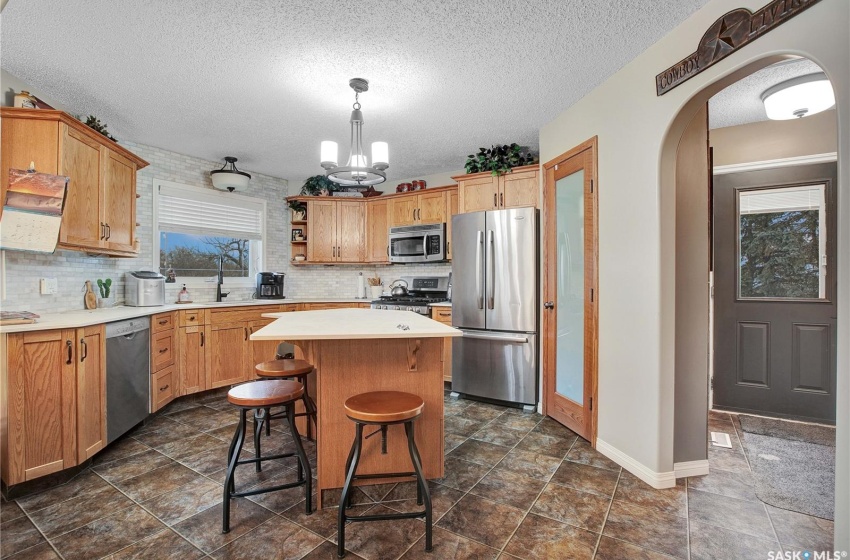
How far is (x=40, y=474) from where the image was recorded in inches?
82.3

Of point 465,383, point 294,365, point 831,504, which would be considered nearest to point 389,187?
point 465,383

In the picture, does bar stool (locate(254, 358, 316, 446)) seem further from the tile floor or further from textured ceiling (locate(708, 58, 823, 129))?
textured ceiling (locate(708, 58, 823, 129))

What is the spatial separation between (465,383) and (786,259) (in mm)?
2927

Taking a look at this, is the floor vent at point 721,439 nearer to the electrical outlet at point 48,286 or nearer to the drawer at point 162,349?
the drawer at point 162,349

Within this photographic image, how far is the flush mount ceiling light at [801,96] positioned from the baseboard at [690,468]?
7.71ft

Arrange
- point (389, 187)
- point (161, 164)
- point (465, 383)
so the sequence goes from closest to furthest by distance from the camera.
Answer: point (465, 383), point (161, 164), point (389, 187)

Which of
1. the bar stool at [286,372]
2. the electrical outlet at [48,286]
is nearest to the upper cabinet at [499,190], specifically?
the bar stool at [286,372]

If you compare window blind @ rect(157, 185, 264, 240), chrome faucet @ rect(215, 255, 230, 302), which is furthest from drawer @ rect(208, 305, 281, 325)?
window blind @ rect(157, 185, 264, 240)

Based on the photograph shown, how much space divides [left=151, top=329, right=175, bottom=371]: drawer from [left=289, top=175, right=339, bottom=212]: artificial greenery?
2.27 meters

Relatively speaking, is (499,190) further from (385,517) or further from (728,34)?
(385,517)

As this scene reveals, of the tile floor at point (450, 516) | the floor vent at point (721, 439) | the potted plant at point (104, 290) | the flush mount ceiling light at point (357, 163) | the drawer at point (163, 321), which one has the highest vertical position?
the flush mount ceiling light at point (357, 163)

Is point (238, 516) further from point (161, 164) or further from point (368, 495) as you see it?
point (161, 164)

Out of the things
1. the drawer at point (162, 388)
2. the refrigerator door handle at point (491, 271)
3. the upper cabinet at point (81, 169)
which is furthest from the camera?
the refrigerator door handle at point (491, 271)

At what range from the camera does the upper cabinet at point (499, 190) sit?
3625 mm
